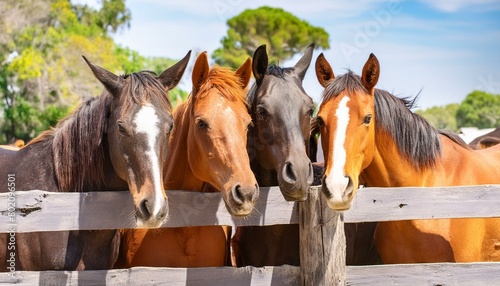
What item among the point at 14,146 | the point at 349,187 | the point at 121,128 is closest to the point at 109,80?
the point at 121,128

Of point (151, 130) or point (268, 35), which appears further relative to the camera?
point (268, 35)

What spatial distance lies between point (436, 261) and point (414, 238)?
0.71ft

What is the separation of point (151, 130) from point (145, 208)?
486 millimetres

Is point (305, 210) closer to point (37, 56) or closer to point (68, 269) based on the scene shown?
point (68, 269)

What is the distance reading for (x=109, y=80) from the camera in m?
3.94

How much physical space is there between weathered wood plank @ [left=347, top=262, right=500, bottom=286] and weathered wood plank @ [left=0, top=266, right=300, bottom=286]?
16.5 inches

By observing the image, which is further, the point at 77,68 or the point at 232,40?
the point at 232,40

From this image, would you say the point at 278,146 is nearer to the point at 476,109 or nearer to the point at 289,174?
the point at 289,174

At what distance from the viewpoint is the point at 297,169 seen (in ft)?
12.8

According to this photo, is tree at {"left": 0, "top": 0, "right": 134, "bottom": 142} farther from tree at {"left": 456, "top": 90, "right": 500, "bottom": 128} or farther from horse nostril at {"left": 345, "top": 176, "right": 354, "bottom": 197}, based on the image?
tree at {"left": 456, "top": 90, "right": 500, "bottom": 128}

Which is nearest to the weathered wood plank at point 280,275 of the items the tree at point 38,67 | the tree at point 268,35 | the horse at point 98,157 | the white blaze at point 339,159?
the horse at point 98,157

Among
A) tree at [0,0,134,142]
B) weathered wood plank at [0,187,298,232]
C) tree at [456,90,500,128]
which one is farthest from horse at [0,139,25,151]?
tree at [456,90,500,128]

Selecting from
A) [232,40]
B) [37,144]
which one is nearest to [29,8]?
[232,40]

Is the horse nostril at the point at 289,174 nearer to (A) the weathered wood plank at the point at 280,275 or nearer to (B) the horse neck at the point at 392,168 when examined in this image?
(A) the weathered wood plank at the point at 280,275
